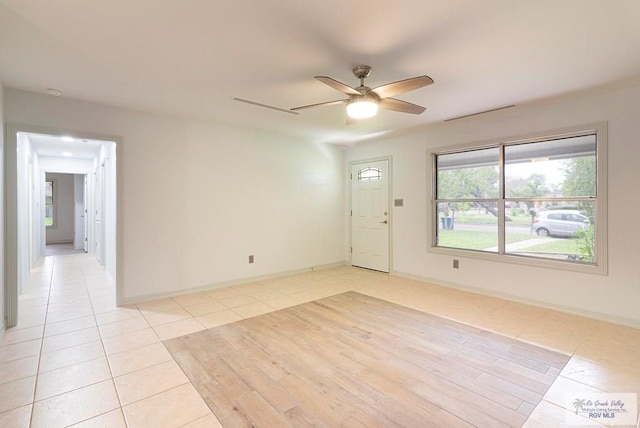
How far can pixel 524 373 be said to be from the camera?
2291mm

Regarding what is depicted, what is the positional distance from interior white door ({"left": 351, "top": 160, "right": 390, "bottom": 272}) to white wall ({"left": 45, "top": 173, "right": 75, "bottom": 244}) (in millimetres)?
9340

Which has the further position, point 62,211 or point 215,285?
point 62,211

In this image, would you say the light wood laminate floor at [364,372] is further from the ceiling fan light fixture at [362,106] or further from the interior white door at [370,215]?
the interior white door at [370,215]

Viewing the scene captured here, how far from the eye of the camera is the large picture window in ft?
11.3

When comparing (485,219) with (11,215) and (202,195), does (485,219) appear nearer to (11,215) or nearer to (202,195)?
(202,195)

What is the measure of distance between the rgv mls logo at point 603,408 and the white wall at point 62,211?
12292mm

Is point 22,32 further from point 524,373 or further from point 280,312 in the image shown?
point 524,373

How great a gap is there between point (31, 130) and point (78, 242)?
699 centimetres

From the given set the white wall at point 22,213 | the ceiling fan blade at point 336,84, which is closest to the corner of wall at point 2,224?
the white wall at point 22,213

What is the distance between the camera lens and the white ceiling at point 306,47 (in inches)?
73.9

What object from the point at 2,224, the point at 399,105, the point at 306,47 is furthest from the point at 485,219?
the point at 2,224

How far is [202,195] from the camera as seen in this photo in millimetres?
4383

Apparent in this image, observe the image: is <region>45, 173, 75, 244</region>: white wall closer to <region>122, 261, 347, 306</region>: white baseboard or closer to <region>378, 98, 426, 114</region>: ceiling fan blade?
<region>122, 261, 347, 306</region>: white baseboard

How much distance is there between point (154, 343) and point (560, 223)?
464 centimetres
